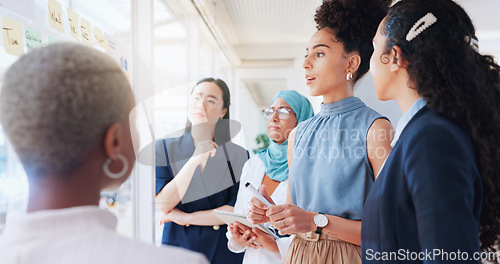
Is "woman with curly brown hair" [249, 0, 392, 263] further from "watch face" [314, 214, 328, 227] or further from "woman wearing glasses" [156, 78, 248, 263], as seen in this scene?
"woman wearing glasses" [156, 78, 248, 263]

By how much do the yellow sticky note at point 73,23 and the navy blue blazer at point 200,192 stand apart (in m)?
0.86

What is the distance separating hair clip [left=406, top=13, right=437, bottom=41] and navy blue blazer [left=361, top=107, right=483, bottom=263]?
0.19 m

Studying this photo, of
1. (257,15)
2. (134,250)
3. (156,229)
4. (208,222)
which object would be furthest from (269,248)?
(257,15)

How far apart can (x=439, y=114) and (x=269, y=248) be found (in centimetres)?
106

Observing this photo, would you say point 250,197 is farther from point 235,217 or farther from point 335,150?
point 335,150

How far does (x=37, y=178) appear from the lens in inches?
19.6

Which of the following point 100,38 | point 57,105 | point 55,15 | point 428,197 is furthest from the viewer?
point 100,38

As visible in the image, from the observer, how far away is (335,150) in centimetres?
119

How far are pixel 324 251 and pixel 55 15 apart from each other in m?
1.13

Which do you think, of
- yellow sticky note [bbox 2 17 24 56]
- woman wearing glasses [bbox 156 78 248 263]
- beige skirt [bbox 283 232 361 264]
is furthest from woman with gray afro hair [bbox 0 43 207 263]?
woman wearing glasses [bbox 156 78 248 263]

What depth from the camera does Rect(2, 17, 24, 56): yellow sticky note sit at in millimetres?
815

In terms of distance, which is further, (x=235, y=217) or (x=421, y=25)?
(x=235, y=217)

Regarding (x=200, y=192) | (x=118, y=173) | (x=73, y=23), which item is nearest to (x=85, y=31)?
(x=73, y=23)

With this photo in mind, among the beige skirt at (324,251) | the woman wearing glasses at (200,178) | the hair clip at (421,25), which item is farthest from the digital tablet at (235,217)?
the hair clip at (421,25)
